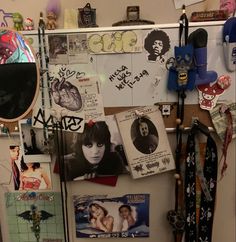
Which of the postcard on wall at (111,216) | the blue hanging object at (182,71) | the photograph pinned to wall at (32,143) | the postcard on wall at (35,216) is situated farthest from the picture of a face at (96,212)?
the blue hanging object at (182,71)

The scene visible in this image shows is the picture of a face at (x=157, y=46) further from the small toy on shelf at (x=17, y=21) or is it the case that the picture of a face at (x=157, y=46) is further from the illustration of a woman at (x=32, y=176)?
the illustration of a woman at (x=32, y=176)

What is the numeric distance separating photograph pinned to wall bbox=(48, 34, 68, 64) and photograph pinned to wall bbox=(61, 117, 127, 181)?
25cm

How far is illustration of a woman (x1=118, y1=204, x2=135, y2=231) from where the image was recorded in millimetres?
1095

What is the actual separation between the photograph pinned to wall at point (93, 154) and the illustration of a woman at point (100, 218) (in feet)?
0.48

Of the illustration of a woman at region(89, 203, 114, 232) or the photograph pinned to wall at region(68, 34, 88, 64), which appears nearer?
the photograph pinned to wall at region(68, 34, 88, 64)

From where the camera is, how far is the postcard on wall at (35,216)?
111cm

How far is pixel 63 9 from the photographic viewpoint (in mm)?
960

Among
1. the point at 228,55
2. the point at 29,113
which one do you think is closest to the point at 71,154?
the point at 29,113

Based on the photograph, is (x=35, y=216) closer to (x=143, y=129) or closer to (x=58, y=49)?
(x=143, y=129)

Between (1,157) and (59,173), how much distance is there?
24 centimetres

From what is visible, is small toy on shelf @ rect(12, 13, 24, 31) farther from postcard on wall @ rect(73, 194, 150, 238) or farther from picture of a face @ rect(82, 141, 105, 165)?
postcard on wall @ rect(73, 194, 150, 238)

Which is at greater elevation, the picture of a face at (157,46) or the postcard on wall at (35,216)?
the picture of a face at (157,46)

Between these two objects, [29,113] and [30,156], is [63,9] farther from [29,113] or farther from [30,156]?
[30,156]

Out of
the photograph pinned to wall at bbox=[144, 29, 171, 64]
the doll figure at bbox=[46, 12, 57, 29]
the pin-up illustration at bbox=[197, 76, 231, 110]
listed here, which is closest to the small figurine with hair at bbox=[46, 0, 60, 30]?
the doll figure at bbox=[46, 12, 57, 29]
